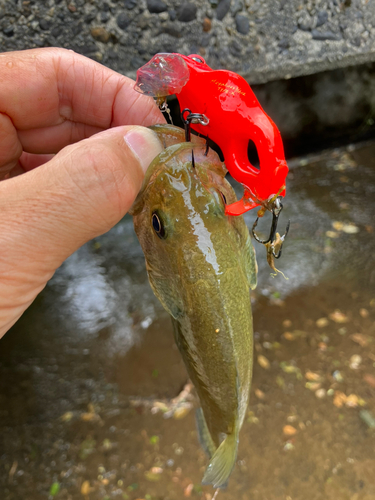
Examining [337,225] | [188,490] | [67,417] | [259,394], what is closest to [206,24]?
[337,225]

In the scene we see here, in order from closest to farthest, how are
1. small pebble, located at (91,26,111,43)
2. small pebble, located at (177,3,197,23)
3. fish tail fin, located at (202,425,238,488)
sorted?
1. fish tail fin, located at (202,425,238,488)
2. small pebble, located at (91,26,111,43)
3. small pebble, located at (177,3,197,23)

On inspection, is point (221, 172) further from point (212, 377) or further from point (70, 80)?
point (70, 80)

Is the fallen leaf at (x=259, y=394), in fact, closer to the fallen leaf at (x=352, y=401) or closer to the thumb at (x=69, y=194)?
the fallen leaf at (x=352, y=401)

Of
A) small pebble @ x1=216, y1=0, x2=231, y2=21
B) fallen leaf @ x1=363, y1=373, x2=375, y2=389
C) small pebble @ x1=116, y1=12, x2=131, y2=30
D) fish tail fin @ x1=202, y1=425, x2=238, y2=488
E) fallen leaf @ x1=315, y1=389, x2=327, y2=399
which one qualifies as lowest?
fallen leaf @ x1=363, y1=373, x2=375, y2=389

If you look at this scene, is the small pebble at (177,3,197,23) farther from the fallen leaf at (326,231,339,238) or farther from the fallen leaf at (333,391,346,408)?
the fallen leaf at (333,391,346,408)

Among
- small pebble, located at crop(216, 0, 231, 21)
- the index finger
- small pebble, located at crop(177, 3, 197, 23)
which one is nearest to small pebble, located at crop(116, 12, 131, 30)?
small pebble, located at crop(177, 3, 197, 23)

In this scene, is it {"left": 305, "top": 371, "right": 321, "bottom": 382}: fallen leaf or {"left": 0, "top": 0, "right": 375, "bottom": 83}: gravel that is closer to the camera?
{"left": 305, "top": 371, "right": 321, "bottom": 382}: fallen leaf

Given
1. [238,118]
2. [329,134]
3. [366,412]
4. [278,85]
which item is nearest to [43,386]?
[366,412]

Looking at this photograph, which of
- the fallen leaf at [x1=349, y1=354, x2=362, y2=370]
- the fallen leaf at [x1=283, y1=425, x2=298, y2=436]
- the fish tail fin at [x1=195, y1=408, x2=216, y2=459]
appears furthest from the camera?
the fallen leaf at [x1=349, y1=354, x2=362, y2=370]

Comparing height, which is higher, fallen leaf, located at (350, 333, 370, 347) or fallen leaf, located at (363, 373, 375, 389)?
fallen leaf, located at (350, 333, 370, 347)
